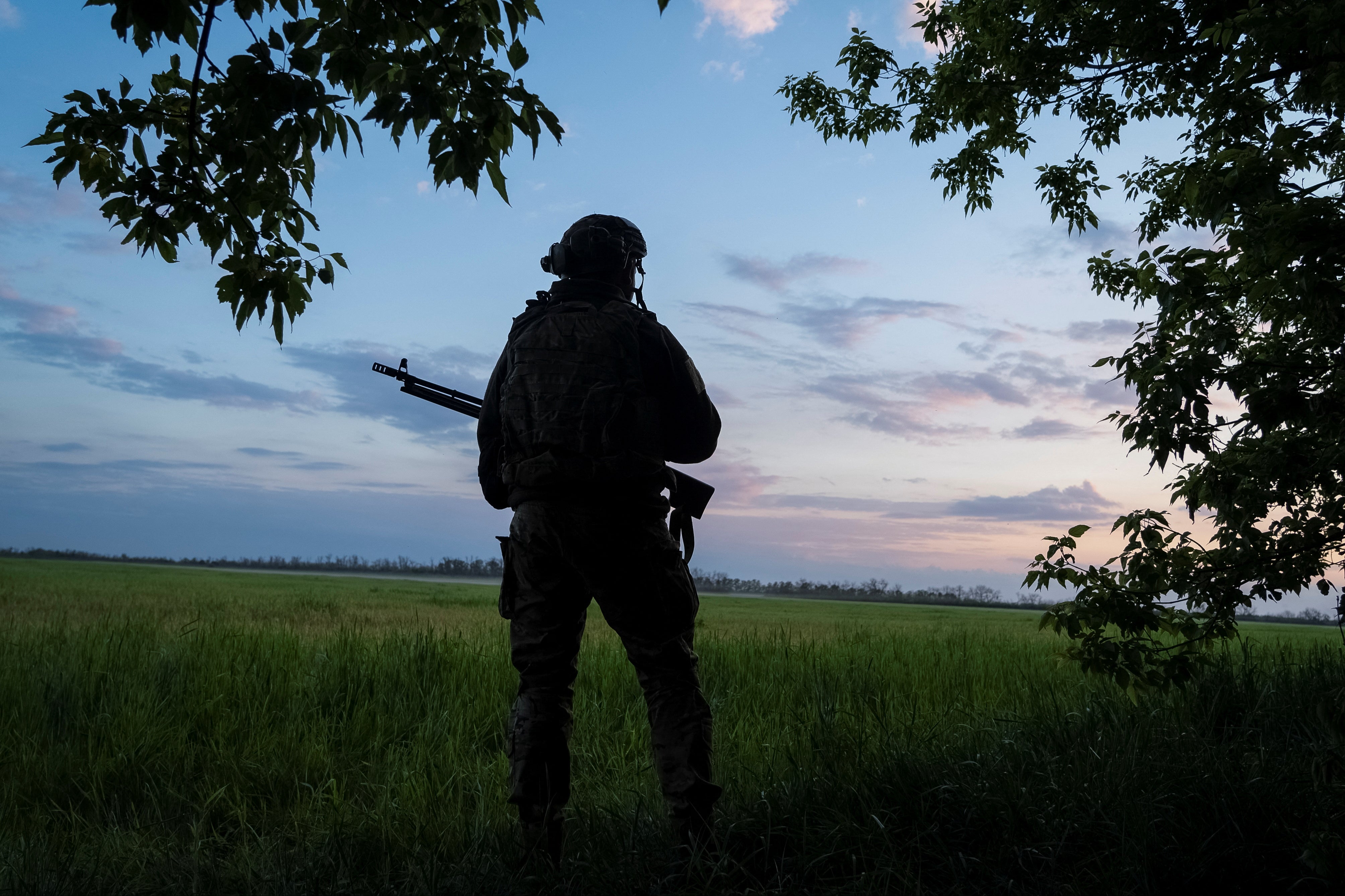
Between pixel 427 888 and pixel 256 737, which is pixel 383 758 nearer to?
pixel 256 737

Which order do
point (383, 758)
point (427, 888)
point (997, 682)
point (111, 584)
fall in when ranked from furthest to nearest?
point (111, 584)
point (997, 682)
point (383, 758)
point (427, 888)

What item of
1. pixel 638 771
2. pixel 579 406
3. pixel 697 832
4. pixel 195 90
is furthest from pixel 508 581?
pixel 195 90

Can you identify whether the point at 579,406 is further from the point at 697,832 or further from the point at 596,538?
the point at 697,832

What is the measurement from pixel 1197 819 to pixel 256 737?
570 centimetres

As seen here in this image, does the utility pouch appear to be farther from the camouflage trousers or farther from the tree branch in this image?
the tree branch

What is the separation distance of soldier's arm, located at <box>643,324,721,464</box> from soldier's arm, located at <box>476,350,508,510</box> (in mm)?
794

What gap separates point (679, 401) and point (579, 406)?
0.55 metres

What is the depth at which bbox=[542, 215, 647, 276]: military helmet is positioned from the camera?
13.3 ft

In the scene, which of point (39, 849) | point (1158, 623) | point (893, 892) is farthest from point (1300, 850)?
point (39, 849)

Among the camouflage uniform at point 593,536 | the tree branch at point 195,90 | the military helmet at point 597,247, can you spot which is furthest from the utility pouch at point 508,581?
the tree branch at point 195,90

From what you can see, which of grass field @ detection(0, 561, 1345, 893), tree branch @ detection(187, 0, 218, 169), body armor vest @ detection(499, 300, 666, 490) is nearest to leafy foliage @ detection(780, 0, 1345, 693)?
grass field @ detection(0, 561, 1345, 893)

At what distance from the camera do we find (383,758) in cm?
573

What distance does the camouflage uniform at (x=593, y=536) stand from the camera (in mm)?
3641

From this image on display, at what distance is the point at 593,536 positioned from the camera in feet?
11.9
